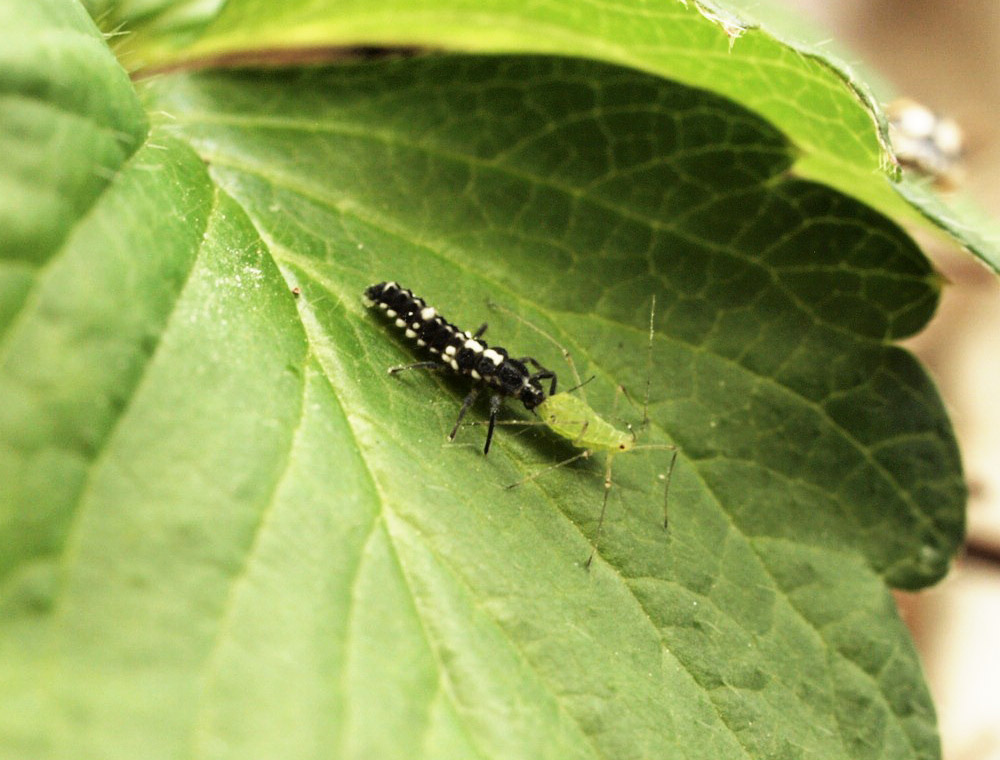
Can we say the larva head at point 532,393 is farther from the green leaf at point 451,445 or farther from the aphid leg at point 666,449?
the aphid leg at point 666,449

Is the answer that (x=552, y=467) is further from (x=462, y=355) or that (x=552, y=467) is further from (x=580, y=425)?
(x=462, y=355)

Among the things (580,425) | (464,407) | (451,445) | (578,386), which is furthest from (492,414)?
(578,386)

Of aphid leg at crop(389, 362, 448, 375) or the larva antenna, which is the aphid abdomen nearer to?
the larva antenna

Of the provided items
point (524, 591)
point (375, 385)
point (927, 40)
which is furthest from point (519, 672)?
point (927, 40)

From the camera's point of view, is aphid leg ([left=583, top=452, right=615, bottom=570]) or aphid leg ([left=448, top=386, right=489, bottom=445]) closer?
aphid leg ([left=583, top=452, right=615, bottom=570])

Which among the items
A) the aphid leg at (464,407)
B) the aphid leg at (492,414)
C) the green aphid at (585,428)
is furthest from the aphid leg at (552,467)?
the aphid leg at (464,407)

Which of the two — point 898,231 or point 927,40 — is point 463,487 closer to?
point 898,231

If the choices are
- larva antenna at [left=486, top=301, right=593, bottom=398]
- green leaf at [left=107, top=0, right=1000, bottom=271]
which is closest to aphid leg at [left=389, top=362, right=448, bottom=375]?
larva antenna at [left=486, top=301, right=593, bottom=398]

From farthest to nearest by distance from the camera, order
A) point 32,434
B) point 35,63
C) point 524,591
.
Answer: point 524,591, point 35,63, point 32,434
